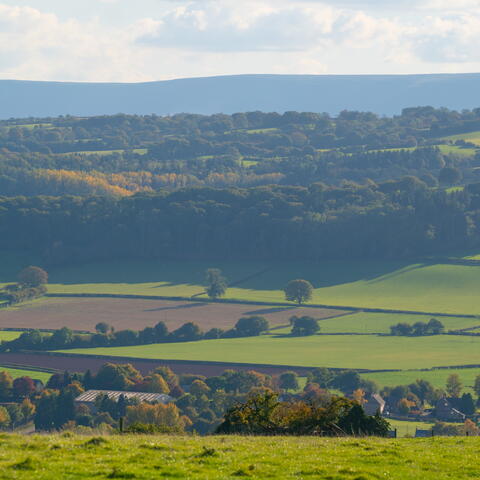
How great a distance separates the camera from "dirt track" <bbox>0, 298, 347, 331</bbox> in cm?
14825

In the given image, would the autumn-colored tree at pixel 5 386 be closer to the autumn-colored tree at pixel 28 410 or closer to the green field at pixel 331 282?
the autumn-colored tree at pixel 28 410

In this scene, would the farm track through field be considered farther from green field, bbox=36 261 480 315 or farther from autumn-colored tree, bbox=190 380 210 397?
green field, bbox=36 261 480 315

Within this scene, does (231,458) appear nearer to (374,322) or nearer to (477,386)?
(477,386)

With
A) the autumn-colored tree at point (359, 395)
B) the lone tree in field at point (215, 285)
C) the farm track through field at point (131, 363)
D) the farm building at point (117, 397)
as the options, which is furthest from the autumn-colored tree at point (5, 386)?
the lone tree in field at point (215, 285)

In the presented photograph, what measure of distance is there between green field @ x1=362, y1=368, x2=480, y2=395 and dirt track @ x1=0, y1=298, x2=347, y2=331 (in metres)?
37.1

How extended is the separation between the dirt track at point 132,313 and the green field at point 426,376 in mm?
37109

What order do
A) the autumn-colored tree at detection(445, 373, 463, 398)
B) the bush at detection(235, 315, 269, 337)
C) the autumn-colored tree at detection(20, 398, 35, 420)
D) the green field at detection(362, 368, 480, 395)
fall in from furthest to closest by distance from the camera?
the bush at detection(235, 315, 269, 337)
the green field at detection(362, 368, 480, 395)
the autumn-colored tree at detection(445, 373, 463, 398)
the autumn-colored tree at detection(20, 398, 35, 420)

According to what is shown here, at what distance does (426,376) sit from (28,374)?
4168cm

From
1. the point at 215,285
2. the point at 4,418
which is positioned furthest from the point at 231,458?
the point at 215,285

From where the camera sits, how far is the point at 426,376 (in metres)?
112

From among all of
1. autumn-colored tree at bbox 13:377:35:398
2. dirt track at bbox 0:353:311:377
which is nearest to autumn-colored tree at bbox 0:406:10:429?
autumn-colored tree at bbox 13:377:35:398

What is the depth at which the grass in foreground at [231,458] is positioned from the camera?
23.8 meters

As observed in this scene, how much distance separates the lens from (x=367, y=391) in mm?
106062

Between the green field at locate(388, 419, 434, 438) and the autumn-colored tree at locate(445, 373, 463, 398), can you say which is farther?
the autumn-colored tree at locate(445, 373, 463, 398)
